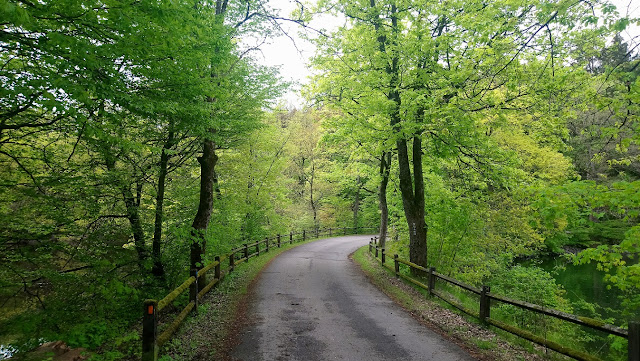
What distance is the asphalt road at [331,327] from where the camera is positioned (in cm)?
555

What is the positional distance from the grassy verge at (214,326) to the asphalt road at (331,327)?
29 cm

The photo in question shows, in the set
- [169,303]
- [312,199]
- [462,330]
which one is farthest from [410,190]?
[312,199]

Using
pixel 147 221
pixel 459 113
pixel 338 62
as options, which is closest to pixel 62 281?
pixel 147 221

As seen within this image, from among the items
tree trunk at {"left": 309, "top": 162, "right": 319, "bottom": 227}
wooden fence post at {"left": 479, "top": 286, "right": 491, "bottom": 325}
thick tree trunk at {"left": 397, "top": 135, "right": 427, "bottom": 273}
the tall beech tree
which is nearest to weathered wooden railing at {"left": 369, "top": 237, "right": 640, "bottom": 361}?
wooden fence post at {"left": 479, "top": 286, "right": 491, "bottom": 325}

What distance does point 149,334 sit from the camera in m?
4.74

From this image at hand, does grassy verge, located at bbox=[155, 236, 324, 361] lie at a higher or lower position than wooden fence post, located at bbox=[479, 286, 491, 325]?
lower

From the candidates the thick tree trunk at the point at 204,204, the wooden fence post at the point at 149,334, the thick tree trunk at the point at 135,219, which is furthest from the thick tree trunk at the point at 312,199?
the wooden fence post at the point at 149,334

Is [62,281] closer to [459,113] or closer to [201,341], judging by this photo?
[201,341]

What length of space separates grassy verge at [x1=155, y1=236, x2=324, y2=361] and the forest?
995 millimetres

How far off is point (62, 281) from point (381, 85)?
9.95 metres

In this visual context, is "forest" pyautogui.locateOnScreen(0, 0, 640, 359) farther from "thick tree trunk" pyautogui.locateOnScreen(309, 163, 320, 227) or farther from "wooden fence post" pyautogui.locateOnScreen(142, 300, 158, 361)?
"thick tree trunk" pyautogui.locateOnScreen(309, 163, 320, 227)

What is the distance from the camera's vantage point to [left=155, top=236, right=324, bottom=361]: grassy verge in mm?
5445

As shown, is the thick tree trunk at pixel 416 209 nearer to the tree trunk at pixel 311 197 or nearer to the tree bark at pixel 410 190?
the tree bark at pixel 410 190

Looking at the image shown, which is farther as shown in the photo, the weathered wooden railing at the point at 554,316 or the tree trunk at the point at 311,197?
the tree trunk at the point at 311,197
